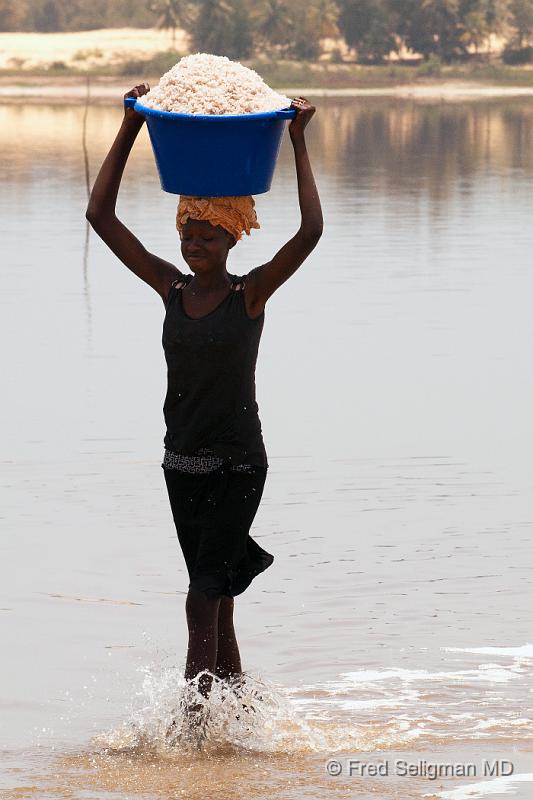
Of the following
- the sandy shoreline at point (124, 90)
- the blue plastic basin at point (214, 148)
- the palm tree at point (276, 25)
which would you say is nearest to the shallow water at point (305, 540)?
the blue plastic basin at point (214, 148)

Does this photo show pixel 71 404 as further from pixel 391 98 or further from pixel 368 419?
pixel 391 98

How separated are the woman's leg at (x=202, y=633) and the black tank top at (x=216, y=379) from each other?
0.38 m

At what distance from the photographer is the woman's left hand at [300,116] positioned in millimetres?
4512

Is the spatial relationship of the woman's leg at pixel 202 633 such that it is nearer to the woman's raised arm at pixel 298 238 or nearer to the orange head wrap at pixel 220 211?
the woman's raised arm at pixel 298 238

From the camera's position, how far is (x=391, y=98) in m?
61.1

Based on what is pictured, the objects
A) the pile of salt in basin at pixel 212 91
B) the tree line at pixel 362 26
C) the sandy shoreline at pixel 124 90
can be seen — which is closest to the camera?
the pile of salt in basin at pixel 212 91

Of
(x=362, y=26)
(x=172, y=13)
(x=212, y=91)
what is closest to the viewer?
(x=212, y=91)

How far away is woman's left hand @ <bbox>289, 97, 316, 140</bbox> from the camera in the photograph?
14.8 ft

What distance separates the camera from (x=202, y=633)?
180 inches

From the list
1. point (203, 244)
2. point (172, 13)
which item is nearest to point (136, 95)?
point (203, 244)

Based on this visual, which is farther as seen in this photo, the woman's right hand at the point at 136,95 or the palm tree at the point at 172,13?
the palm tree at the point at 172,13

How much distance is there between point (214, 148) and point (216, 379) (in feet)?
1.99

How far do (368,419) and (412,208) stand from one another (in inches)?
505

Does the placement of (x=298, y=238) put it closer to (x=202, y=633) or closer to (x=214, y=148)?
(x=214, y=148)
